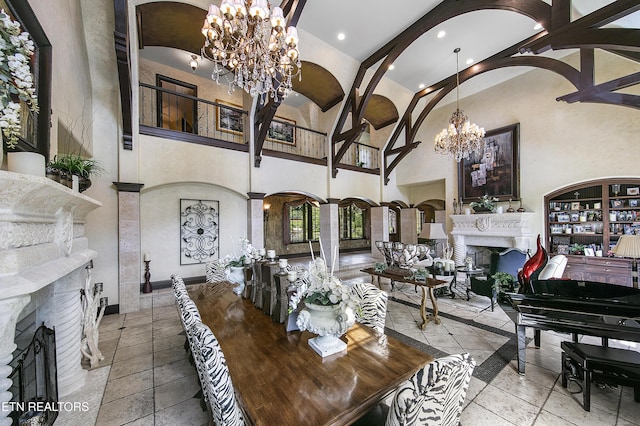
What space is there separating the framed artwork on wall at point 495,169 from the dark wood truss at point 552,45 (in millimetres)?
1730

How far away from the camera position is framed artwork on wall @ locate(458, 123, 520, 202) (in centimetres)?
600

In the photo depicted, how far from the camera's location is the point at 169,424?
71.4 inches

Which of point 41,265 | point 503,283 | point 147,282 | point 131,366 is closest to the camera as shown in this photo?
point 41,265

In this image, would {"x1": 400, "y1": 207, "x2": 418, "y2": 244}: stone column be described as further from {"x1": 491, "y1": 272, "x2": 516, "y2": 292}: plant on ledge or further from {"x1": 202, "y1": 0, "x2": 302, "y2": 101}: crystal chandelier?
{"x1": 202, "y1": 0, "x2": 302, "y2": 101}: crystal chandelier

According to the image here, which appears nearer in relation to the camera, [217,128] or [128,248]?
[128,248]

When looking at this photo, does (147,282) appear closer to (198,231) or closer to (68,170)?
(198,231)

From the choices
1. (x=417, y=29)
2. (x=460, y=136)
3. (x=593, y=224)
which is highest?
(x=417, y=29)

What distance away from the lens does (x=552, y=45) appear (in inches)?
132

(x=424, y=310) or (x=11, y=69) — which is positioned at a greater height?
(x=11, y=69)

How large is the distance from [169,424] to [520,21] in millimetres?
7977

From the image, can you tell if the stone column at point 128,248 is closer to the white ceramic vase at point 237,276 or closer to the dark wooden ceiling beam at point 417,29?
the white ceramic vase at point 237,276

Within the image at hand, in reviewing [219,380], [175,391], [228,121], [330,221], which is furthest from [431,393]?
[228,121]

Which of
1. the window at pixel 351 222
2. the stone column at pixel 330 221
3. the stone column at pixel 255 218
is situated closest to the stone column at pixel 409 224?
the window at pixel 351 222

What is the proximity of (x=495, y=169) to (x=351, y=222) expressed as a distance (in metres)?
6.09
